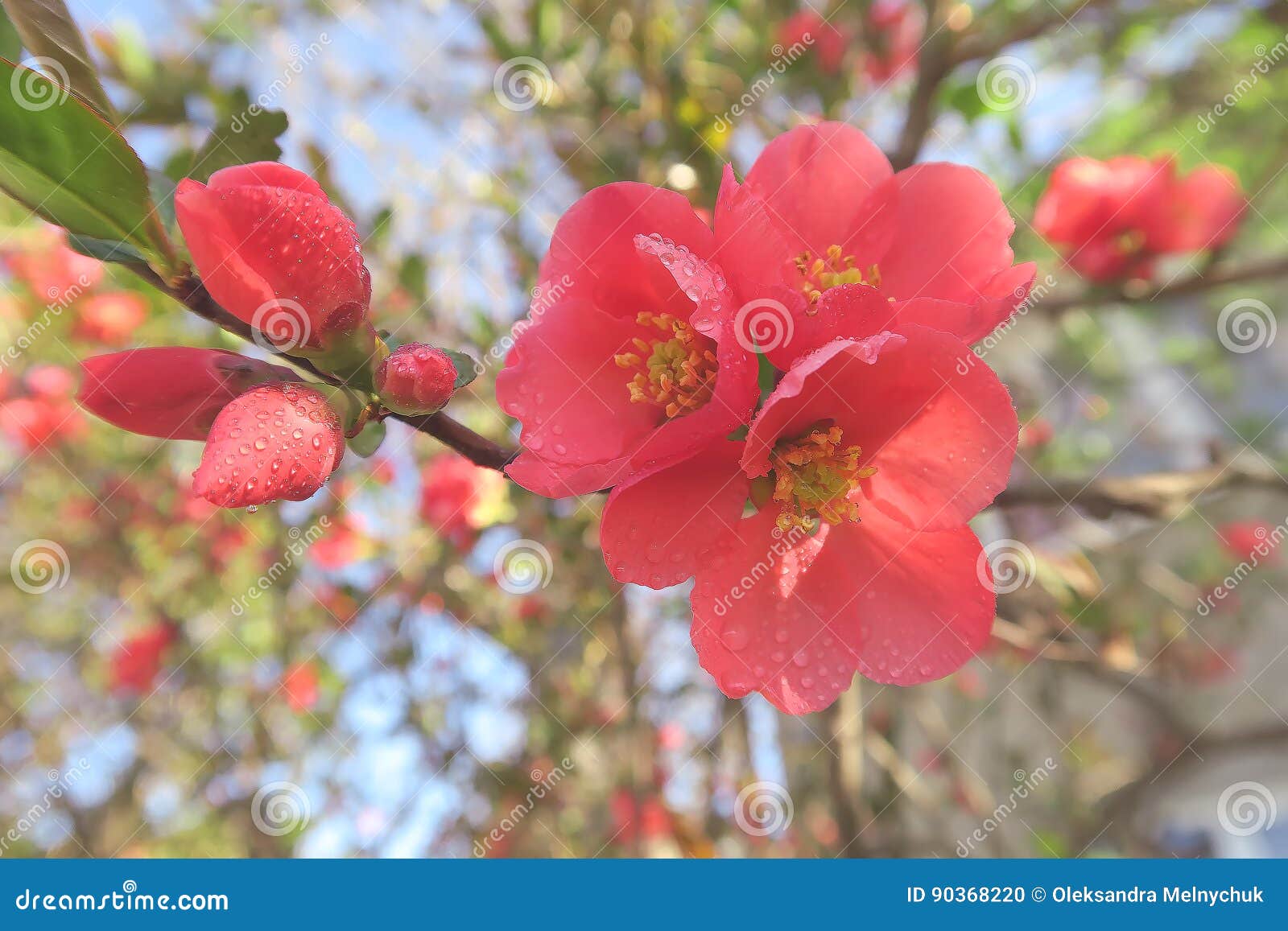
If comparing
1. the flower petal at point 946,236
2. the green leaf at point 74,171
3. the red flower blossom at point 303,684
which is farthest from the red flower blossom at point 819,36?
the red flower blossom at point 303,684

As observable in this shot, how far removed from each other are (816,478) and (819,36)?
1.89 m

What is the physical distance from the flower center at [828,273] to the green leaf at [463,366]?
322 mm

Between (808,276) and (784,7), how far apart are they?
171 centimetres

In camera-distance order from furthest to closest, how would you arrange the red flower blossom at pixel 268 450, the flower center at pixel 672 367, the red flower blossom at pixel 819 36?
the red flower blossom at pixel 819 36 < the flower center at pixel 672 367 < the red flower blossom at pixel 268 450

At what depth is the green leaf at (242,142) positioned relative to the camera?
86 centimetres

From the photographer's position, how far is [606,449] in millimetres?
736

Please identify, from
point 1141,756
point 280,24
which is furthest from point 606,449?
point 1141,756

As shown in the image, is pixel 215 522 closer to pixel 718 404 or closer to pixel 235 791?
pixel 235 791

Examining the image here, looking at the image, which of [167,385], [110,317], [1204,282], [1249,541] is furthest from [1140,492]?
[110,317]

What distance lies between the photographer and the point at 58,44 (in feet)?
2.27

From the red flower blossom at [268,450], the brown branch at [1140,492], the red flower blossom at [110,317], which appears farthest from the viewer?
the red flower blossom at [110,317]

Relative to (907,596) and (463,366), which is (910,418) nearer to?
(907,596)

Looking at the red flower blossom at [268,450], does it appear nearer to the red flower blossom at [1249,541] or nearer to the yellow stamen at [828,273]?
the yellow stamen at [828,273]

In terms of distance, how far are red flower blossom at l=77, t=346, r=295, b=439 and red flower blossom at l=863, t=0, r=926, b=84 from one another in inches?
83.4
